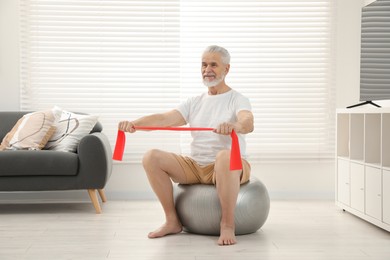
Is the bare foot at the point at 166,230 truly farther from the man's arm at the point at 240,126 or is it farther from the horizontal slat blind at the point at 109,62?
the horizontal slat blind at the point at 109,62

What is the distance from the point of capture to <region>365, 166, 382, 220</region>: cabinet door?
3.88 metres

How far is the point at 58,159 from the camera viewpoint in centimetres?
452

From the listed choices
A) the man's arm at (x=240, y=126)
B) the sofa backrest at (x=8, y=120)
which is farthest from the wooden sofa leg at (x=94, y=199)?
the man's arm at (x=240, y=126)

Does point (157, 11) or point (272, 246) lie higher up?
point (157, 11)

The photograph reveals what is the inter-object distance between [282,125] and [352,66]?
0.84 m

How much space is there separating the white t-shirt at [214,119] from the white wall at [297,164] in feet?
6.02

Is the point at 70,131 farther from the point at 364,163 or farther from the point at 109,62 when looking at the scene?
the point at 364,163

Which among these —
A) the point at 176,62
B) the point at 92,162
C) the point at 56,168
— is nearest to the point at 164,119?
the point at 92,162

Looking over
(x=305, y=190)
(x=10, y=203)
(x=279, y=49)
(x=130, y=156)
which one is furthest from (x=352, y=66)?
(x=10, y=203)

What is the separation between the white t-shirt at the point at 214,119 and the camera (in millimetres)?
3732

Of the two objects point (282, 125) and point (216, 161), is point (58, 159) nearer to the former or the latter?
point (216, 161)

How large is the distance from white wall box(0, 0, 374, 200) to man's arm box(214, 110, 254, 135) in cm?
209

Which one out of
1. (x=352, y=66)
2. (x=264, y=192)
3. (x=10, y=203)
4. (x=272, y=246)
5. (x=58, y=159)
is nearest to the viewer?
(x=272, y=246)

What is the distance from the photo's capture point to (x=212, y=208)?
11.7 feet
